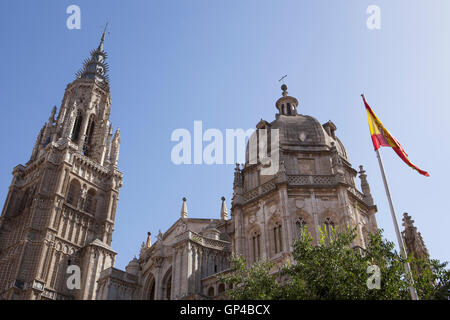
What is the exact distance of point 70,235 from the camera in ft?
202

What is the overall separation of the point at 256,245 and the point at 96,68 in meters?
64.9

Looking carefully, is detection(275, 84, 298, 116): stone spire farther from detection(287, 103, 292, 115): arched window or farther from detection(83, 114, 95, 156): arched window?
detection(83, 114, 95, 156): arched window

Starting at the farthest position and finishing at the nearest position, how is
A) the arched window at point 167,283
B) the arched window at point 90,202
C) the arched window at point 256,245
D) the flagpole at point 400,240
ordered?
1. the arched window at point 90,202
2. the arched window at point 167,283
3. the arched window at point 256,245
4. the flagpole at point 400,240

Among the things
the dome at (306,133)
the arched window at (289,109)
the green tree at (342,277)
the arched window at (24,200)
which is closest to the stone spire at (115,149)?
the arched window at (24,200)

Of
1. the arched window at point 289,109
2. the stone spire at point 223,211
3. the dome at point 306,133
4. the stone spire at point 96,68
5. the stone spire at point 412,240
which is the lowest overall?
the stone spire at point 412,240

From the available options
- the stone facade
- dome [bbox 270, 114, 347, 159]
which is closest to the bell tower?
the stone facade

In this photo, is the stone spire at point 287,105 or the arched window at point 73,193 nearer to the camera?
the stone spire at point 287,105

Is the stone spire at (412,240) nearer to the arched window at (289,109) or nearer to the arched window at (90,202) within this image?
the arched window at (289,109)

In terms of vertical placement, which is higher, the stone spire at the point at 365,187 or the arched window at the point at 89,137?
the arched window at the point at 89,137

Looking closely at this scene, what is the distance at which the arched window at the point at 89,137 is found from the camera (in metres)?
74.3

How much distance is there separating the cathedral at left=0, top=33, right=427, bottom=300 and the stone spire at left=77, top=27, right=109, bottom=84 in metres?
0.20

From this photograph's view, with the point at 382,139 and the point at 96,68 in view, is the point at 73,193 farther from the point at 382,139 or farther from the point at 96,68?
the point at 382,139

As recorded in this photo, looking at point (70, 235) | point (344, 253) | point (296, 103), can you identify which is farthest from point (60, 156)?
point (344, 253)
